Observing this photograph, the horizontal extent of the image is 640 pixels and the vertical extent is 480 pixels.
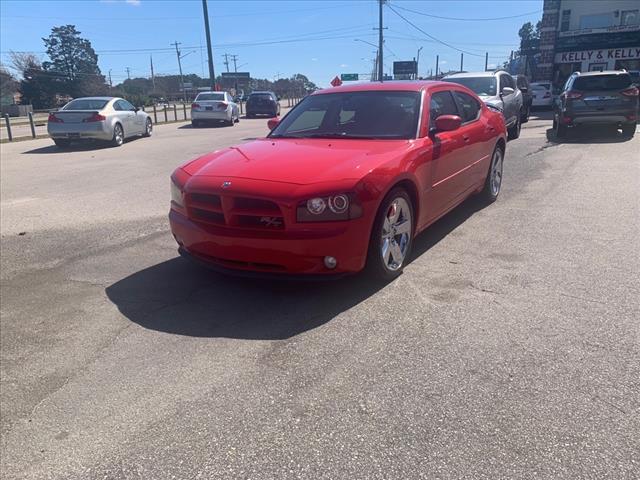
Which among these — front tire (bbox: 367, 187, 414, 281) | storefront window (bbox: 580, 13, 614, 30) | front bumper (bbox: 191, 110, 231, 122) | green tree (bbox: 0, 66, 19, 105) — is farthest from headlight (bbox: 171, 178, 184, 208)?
green tree (bbox: 0, 66, 19, 105)

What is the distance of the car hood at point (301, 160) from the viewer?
13.0ft

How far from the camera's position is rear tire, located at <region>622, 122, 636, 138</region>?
13.3 metres

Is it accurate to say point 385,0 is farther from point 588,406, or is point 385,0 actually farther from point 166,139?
point 588,406

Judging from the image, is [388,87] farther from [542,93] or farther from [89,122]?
[542,93]

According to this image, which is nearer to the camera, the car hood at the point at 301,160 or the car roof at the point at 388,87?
the car hood at the point at 301,160

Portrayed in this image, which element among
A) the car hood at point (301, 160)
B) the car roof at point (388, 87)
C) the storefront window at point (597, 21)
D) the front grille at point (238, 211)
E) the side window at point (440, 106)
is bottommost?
the front grille at point (238, 211)

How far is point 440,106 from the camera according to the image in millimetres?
5508

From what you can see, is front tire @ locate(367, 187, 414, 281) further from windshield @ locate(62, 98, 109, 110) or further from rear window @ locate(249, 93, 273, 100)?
rear window @ locate(249, 93, 273, 100)

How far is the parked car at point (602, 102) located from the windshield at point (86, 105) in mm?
12780

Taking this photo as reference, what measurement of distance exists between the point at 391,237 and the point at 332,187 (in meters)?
0.82

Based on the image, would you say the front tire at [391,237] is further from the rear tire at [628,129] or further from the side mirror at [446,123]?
the rear tire at [628,129]

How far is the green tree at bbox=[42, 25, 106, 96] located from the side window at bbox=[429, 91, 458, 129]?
292 ft

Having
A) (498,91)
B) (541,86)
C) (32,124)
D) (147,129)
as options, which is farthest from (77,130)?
(541,86)

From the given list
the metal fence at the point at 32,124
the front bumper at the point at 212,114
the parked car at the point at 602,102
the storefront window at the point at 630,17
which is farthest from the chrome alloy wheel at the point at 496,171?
the storefront window at the point at 630,17
